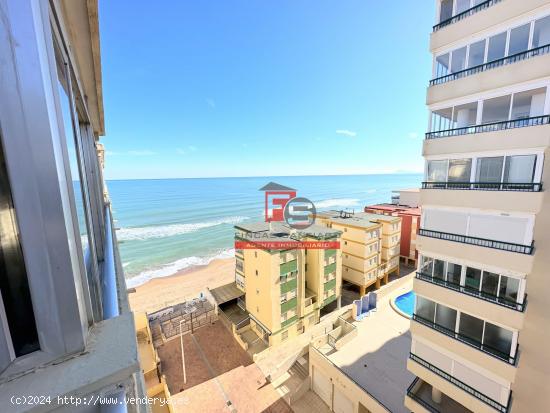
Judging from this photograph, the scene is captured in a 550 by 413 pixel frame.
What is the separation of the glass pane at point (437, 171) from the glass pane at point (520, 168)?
971 mm

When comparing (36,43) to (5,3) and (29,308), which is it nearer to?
(5,3)

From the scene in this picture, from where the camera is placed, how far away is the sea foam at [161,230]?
36875 millimetres

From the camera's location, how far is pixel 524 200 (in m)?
4.26

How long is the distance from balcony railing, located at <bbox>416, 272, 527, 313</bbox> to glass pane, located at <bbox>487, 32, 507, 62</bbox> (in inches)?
178

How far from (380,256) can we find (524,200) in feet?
48.4

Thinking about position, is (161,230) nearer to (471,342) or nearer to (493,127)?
(471,342)

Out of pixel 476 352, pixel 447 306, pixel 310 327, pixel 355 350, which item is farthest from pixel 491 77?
pixel 310 327

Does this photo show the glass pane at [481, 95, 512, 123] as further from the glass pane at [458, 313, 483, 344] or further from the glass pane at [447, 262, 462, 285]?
the glass pane at [458, 313, 483, 344]

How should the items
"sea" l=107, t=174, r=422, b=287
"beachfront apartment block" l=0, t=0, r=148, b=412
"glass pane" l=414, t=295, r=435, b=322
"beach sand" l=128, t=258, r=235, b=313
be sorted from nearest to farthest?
"beachfront apartment block" l=0, t=0, r=148, b=412
"glass pane" l=414, t=295, r=435, b=322
"beach sand" l=128, t=258, r=235, b=313
"sea" l=107, t=174, r=422, b=287

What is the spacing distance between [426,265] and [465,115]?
132 inches

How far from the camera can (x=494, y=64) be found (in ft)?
14.7

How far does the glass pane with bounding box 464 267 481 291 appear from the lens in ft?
16.3

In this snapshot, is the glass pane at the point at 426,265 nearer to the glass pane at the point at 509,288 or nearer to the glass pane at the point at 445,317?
the glass pane at the point at 445,317
